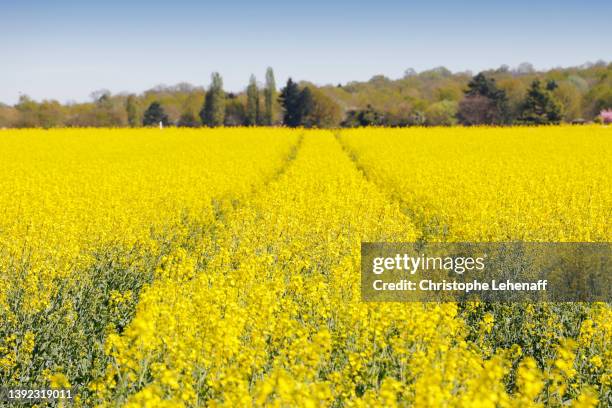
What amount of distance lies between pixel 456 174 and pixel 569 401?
48.0 ft

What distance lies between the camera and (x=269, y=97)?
9162 centimetres

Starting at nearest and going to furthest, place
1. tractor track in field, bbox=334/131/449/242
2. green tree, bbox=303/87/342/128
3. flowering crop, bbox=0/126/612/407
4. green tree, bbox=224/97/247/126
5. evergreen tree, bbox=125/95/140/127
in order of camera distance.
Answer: flowering crop, bbox=0/126/612/407 → tractor track in field, bbox=334/131/449/242 → green tree, bbox=303/87/342/128 → evergreen tree, bbox=125/95/140/127 → green tree, bbox=224/97/247/126

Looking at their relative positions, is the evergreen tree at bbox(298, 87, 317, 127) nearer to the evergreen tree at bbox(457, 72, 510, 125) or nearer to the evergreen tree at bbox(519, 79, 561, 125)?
the evergreen tree at bbox(457, 72, 510, 125)

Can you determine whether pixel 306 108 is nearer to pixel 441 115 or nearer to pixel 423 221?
pixel 441 115

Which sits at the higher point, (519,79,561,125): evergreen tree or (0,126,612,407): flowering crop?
(519,79,561,125): evergreen tree

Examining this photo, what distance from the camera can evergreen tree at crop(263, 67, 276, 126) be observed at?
301ft

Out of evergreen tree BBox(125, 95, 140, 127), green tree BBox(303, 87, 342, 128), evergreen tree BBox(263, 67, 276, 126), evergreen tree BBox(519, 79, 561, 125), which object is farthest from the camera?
evergreen tree BBox(125, 95, 140, 127)

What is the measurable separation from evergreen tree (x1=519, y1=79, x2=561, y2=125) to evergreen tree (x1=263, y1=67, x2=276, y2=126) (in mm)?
A: 34562

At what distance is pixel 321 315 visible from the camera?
23.5ft

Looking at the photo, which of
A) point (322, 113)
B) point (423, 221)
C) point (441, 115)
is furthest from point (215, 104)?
point (423, 221)

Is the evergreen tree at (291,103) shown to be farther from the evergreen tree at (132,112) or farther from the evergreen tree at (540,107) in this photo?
the evergreen tree at (540,107)

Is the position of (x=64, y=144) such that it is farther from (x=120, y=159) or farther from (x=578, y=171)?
(x=578, y=171)

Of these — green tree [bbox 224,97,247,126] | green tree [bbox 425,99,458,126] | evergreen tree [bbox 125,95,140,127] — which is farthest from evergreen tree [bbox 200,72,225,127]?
green tree [bbox 425,99,458,126]

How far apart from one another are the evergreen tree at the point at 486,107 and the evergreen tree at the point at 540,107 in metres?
6.30
